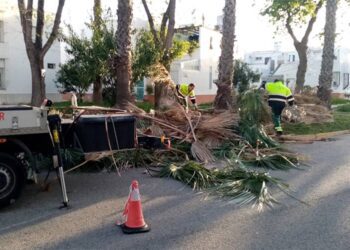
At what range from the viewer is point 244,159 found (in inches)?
370

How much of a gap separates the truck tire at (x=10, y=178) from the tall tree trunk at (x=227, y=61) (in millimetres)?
8364

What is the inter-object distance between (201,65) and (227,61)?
2212 centimetres

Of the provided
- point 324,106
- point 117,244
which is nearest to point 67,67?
point 324,106

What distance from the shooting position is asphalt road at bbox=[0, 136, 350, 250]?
15.7 feet

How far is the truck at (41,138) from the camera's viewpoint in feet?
19.1

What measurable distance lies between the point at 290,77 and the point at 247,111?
4052 cm

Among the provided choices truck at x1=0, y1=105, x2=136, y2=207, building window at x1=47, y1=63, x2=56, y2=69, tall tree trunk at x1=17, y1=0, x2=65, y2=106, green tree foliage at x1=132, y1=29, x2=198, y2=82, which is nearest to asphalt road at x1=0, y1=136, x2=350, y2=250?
truck at x1=0, y1=105, x2=136, y2=207

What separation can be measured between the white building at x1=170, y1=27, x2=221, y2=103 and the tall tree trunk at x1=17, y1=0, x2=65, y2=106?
16.4 m

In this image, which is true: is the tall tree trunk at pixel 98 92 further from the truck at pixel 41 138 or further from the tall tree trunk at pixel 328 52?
the truck at pixel 41 138

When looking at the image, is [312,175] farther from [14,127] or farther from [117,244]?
[14,127]

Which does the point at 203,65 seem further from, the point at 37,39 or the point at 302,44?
the point at 37,39

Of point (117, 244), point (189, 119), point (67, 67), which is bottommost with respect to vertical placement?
point (117, 244)

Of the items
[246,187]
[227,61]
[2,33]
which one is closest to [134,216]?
[246,187]

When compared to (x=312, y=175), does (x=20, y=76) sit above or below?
above
